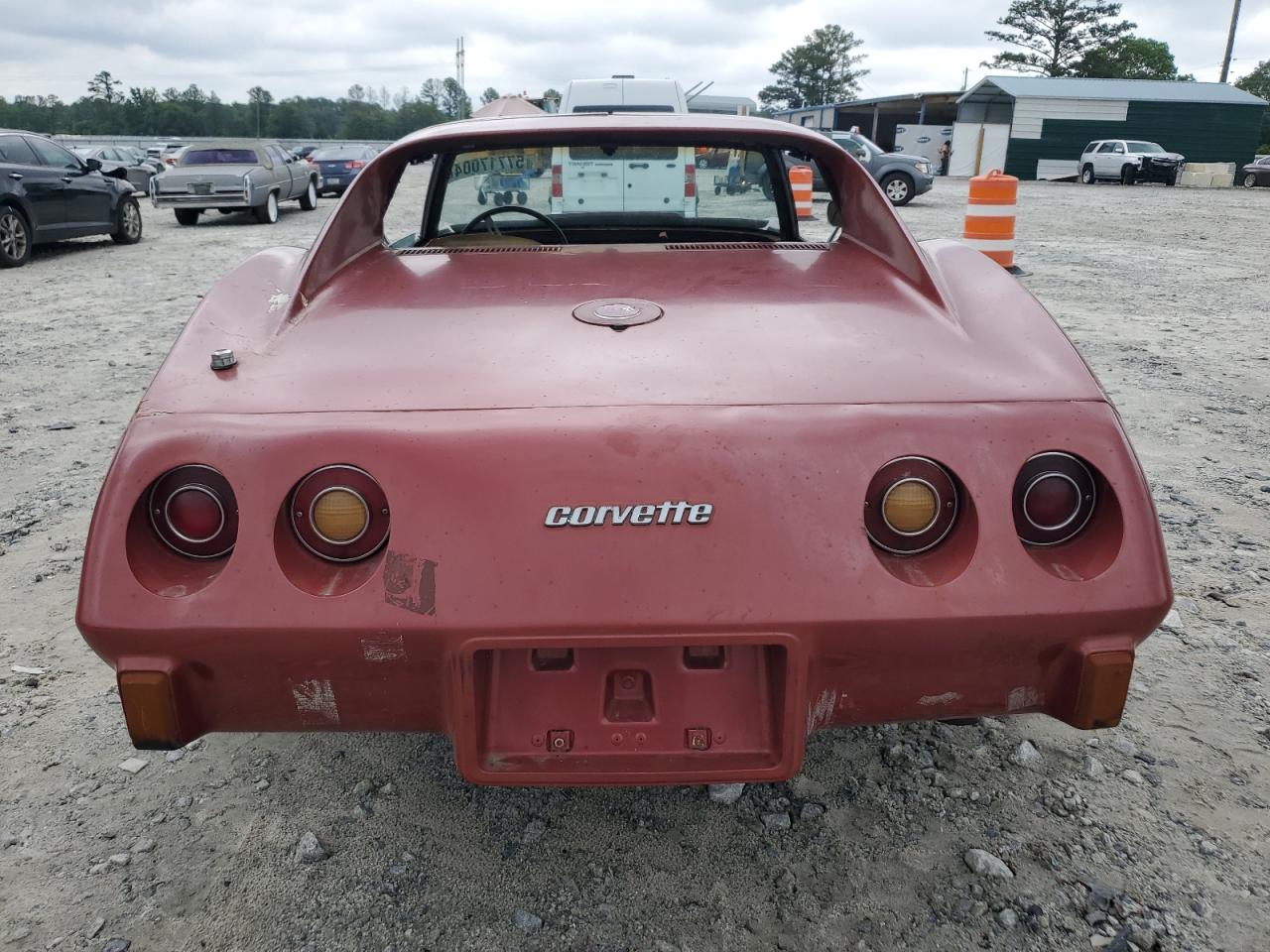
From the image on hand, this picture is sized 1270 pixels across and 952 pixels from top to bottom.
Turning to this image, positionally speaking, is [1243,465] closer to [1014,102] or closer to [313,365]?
[313,365]

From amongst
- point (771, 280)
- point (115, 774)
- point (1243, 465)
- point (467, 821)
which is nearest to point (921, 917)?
point (467, 821)

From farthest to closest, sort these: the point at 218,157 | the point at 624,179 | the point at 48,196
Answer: the point at 218,157, the point at 48,196, the point at 624,179

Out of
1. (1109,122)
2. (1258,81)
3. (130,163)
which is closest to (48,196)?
(130,163)

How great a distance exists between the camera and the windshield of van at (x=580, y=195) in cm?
312

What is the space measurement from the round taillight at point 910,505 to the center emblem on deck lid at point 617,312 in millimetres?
643

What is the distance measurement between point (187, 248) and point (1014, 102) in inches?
1315

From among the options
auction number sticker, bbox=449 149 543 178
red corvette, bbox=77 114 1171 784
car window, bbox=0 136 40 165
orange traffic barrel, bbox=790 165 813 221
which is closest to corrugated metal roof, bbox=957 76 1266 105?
orange traffic barrel, bbox=790 165 813 221

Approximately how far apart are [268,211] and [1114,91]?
112ft

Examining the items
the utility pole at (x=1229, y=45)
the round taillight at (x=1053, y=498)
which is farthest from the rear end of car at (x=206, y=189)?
the utility pole at (x=1229, y=45)

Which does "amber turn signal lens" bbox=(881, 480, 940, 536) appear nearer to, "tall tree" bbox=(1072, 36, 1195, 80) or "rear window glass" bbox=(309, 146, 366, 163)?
"rear window glass" bbox=(309, 146, 366, 163)

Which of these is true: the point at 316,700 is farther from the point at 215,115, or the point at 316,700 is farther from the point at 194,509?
the point at 215,115

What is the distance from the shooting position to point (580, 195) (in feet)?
11.2

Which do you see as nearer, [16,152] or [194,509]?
[194,509]

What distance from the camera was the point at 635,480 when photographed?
1.55 m
